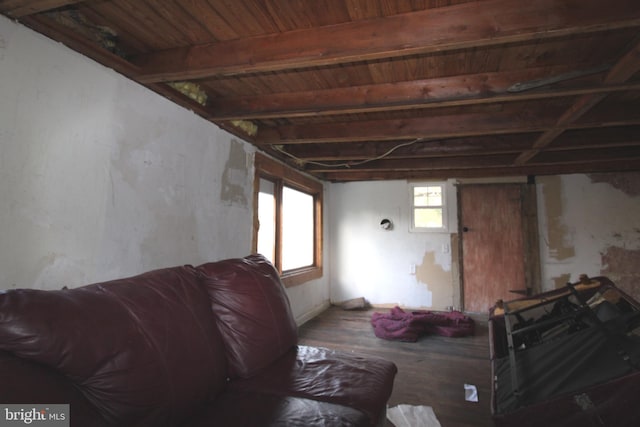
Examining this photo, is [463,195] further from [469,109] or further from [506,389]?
[506,389]

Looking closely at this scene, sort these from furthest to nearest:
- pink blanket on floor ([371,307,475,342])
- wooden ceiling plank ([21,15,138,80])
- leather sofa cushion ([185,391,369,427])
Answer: pink blanket on floor ([371,307,475,342])
wooden ceiling plank ([21,15,138,80])
leather sofa cushion ([185,391,369,427])

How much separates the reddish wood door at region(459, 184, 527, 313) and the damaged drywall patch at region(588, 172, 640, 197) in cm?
100

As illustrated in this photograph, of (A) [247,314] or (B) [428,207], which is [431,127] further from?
(B) [428,207]

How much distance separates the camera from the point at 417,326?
3572mm

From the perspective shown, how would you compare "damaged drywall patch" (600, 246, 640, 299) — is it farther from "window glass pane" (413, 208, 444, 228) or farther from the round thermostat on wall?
the round thermostat on wall

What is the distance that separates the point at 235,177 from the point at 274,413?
201cm

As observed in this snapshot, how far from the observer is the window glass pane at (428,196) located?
15.4 ft

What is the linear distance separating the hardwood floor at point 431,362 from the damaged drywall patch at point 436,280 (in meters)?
0.46

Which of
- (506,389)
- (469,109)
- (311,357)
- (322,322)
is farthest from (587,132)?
(322,322)

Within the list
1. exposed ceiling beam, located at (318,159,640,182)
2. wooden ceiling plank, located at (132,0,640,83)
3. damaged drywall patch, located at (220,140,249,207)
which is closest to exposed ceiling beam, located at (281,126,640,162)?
damaged drywall patch, located at (220,140,249,207)

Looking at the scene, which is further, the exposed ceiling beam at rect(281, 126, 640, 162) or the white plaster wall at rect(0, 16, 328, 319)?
the exposed ceiling beam at rect(281, 126, 640, 162)

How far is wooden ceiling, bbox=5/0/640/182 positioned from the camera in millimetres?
1344

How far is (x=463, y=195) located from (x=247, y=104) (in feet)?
11.4

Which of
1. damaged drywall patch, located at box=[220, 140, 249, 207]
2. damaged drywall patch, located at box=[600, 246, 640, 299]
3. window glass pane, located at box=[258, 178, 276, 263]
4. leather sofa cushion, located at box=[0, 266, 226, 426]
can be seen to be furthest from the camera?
damaged drywall patch, located at box=[600, 246, 640, 299]
